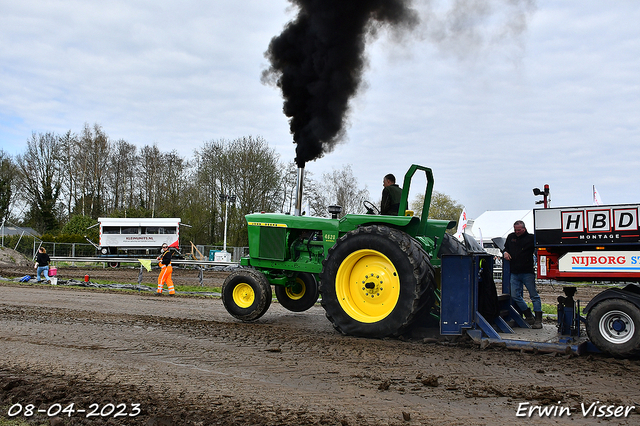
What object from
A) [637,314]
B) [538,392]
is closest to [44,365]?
[538,392]

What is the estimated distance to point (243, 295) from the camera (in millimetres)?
7461

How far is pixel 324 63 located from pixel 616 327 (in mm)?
6525

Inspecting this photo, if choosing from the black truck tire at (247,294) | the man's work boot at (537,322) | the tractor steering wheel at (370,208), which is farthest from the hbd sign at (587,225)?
the black truck tire at (247,294)

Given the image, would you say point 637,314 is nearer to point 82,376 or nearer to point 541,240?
point 541,240

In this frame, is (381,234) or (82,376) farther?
(381,234)

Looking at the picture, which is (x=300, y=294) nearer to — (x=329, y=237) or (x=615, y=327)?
(x=329, y=237)

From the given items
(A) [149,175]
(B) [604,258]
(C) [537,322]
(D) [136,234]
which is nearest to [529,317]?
Result: (C) [537,322]

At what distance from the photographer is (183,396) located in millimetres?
3775

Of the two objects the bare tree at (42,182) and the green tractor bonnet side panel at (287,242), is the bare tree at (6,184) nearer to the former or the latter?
the bare tree at (42,182)

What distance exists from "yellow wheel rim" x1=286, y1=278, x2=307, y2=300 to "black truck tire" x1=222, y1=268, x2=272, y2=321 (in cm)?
108

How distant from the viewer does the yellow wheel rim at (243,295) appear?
7.41 metres

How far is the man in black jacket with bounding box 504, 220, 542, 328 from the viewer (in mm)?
7070

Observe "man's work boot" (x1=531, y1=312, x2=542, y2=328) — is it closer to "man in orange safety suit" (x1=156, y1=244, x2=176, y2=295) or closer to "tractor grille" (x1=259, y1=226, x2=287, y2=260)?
"tractor grille" (x1=259, y1=226, x2=287, y2=260)

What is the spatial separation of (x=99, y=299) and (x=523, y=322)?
8.41 m
